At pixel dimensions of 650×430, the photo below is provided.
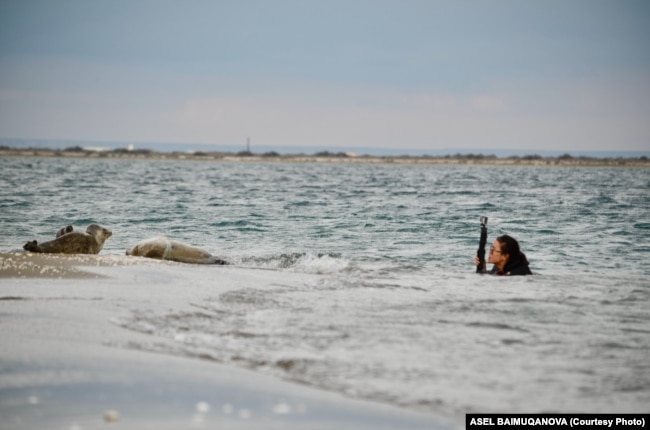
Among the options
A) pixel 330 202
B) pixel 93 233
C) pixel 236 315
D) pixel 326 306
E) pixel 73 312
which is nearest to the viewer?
pixel 73 312

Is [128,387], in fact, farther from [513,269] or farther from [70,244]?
[70,244]

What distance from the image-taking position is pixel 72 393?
593 cm

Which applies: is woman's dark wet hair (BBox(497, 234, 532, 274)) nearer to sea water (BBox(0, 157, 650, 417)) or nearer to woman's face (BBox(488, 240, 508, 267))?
woman's face (BBox(488, 240, 508, 267))

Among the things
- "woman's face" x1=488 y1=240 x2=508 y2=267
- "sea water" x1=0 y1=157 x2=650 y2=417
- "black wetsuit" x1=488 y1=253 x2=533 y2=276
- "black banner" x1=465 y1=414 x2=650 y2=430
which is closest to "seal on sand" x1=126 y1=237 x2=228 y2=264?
"sea water" x1=0 y1=157 x2=650 y2=417

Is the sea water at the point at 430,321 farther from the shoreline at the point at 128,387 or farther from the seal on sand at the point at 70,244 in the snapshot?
the seal on sand at the point at 70,244

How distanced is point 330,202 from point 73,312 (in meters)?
31.9

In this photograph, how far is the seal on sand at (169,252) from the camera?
16219mm

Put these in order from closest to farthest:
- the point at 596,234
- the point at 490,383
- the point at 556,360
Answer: the point at 490,383
the point at 556,360
the point at 596,234

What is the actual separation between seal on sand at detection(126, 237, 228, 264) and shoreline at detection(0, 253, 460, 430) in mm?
6553

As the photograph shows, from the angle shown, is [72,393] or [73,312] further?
[73,312]

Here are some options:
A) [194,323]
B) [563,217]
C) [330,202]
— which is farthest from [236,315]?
[330,202]

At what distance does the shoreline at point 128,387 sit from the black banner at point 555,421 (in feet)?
0.93

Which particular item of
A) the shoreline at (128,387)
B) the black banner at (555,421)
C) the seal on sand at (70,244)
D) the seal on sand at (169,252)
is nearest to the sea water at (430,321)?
the black banner at (555,421)

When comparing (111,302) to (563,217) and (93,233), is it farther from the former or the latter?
(563,217)
